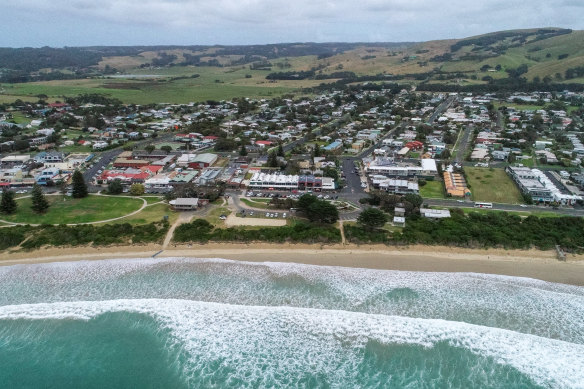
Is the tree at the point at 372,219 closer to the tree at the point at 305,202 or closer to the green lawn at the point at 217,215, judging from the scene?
the tree at the point at 305,202

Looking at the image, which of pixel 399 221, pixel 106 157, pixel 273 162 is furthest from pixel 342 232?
pixel 106 157

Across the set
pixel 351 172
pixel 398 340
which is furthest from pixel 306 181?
pixel 398 340

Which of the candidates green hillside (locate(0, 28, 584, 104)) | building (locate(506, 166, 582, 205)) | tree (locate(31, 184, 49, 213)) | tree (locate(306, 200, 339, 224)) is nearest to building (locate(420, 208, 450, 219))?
tree (locate(306, 200, 339, 224))

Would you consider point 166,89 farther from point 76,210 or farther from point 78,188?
point 76,210

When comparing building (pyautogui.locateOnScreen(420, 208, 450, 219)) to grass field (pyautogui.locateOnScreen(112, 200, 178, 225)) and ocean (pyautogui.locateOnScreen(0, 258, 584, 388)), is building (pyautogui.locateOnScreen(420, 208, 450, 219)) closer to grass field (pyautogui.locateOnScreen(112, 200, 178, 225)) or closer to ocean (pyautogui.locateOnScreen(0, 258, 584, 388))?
ocean (pyautogui.locateOnScreen(0, 258, 584, 388))

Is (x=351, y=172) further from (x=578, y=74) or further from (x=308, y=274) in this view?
(x=578, y=74)

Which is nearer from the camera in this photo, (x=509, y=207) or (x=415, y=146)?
(x=509, y=207)

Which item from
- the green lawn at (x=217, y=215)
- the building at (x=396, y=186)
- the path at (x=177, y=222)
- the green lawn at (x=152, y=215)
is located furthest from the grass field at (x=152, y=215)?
the building at (x=396, y=186)
